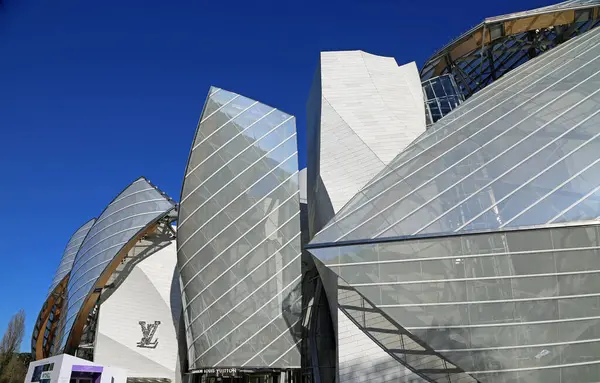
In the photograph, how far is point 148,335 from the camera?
23375 millimetres

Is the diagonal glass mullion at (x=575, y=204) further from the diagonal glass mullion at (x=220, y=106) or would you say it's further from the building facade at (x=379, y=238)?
the diagonal glass mullion at (x=220, y=106)

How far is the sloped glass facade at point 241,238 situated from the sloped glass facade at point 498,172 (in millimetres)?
5878

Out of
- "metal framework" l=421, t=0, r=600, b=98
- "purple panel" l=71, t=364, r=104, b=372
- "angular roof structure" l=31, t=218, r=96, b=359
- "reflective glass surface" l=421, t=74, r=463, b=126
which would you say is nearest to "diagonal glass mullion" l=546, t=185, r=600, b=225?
"reflective glass surface" l=421, t=74, r=463, b=126

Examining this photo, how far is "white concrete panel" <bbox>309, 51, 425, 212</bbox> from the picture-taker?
738 inches

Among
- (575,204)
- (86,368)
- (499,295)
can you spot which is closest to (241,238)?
(86,368)

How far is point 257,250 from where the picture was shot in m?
18.6

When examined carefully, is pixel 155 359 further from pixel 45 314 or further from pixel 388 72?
pixel 388 72

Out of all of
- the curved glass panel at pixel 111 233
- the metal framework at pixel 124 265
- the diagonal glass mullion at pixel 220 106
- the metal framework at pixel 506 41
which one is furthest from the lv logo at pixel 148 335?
the metal framework at pixel 506 41

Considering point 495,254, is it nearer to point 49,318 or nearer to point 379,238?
point 379,238

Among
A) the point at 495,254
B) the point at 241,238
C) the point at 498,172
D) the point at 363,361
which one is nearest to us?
the point at 495,254

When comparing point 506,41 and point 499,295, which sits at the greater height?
point 506,41

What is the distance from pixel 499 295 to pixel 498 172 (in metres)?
3.49

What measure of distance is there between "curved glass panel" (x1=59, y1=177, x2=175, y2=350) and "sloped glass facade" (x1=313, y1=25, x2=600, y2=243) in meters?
14.2

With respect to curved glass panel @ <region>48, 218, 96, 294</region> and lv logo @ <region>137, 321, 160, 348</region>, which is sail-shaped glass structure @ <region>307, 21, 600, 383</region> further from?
curved glass panel @ <region>48, 218, 96, 294</region>
